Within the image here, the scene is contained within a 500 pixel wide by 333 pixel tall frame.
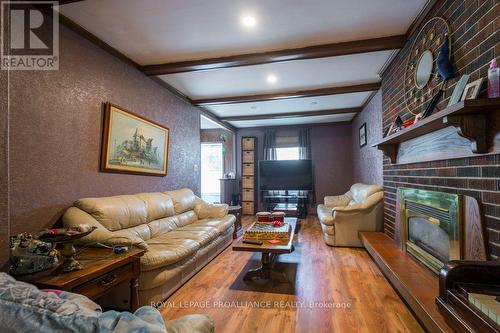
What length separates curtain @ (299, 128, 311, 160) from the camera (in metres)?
6.50

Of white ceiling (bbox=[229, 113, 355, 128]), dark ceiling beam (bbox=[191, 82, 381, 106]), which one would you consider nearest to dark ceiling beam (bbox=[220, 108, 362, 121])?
white ceiling (bbox=[229, 113, 355, 128])

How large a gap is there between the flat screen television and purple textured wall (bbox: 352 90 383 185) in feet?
3.82

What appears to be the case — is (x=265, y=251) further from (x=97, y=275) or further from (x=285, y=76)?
(x=285, y=76)

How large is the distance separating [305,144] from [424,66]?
4.32 m

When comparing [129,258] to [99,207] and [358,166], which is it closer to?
[99,207]

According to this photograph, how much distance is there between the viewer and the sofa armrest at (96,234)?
1.95 metres

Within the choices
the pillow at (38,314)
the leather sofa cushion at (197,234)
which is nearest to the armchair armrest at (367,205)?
the leather sofa cushion at (197,234)

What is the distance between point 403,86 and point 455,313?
237cm

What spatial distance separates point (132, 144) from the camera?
302cm

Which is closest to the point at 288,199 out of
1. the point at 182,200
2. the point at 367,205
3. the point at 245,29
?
the point at 367,205

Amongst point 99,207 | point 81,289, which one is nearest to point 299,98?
point 99,207

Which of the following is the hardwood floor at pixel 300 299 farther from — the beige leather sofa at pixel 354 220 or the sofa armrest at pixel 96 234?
the sofa armrest at pixel 96 234

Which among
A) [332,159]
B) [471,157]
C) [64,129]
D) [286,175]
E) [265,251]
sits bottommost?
[265,251]

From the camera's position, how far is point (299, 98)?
4.43 meters
